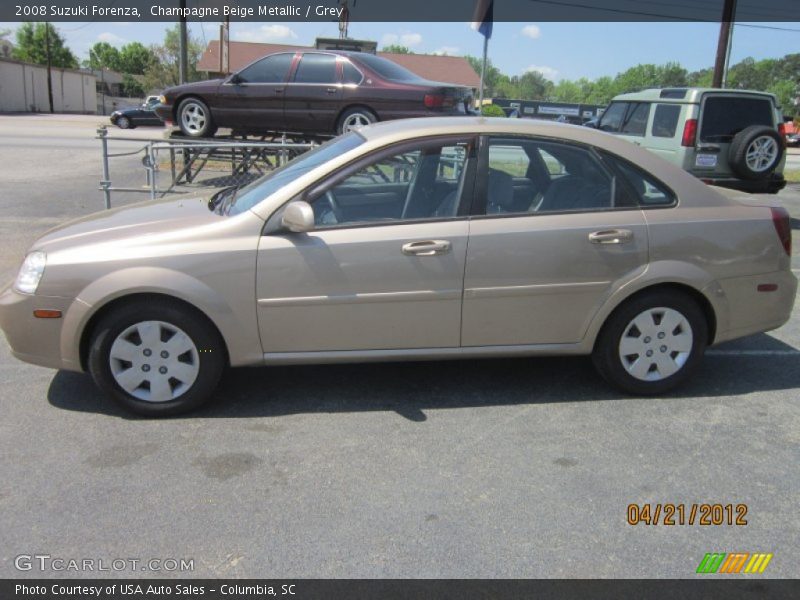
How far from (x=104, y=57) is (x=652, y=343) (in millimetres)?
123648

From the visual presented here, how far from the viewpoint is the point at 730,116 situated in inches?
406

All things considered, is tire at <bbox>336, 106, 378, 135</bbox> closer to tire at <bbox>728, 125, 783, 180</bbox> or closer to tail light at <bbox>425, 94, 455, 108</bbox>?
tail light at <bbox>425, 94, 455, 108</bbox>

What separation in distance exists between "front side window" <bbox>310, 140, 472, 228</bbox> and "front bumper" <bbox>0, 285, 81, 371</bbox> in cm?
154

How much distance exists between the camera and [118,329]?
12.4ft

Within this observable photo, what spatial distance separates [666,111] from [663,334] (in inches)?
292

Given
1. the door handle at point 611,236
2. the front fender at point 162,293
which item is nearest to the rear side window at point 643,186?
the door handle at point 611,236

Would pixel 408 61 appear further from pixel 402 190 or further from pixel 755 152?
pixel 402 190

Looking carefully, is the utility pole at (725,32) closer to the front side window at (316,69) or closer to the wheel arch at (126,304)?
the front side window at (316,69)

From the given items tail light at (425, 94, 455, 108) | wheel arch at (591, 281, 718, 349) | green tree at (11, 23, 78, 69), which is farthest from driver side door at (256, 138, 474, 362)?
green tree at (11, 23, 78, 69)

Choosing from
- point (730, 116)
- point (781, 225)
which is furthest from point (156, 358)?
point (730, 116)

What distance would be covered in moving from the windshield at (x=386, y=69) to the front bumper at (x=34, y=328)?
279 inches

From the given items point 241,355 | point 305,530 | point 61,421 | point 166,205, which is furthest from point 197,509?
point 166,205
